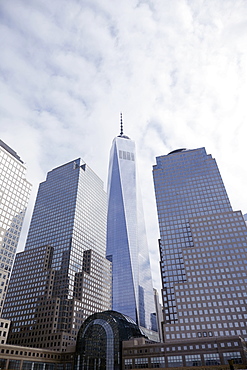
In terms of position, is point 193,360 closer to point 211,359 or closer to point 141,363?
point 211,359

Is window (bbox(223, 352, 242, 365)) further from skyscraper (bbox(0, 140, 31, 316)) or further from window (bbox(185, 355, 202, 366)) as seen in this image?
skyscraper (bbox(0, 140, 31, 316))

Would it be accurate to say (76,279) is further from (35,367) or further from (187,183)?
(187,183)

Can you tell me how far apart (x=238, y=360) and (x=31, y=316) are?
344ft

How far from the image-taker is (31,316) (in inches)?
5920

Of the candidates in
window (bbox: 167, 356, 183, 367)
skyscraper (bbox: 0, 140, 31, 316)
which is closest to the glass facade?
window (bbox: 167, 356, 183, 367)

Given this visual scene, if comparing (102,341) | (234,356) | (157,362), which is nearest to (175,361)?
(157,362)

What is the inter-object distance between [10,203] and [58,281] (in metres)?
56.3

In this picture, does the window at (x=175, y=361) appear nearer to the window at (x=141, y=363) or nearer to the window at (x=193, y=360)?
the window at (x=193, y=360)

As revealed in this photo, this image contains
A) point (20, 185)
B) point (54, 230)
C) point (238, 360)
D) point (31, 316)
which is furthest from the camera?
point (54, 230)

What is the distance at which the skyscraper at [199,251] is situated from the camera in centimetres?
11281

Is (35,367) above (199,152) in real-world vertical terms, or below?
below

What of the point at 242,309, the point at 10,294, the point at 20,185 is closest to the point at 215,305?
the point at 242,309

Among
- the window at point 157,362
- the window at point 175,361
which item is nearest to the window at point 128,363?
the window at point 157,362

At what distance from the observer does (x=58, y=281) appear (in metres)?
159
